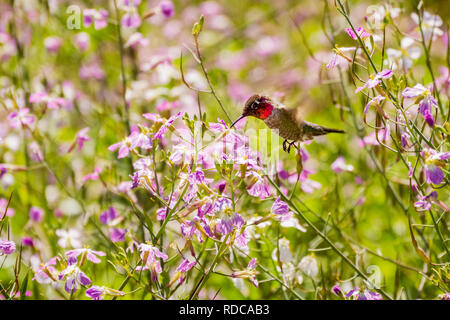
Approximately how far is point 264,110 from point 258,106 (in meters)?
0.02

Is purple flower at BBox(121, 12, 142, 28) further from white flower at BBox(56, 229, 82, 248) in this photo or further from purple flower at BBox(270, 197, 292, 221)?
purple flower at BBox(270, 197, 292, 221)

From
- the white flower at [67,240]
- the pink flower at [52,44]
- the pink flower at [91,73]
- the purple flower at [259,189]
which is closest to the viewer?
the purple flower at [259,189]

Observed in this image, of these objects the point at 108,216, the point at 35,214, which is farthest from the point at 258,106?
the point at 35,214

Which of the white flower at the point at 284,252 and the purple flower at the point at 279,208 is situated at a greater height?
the purple flower at the point at 279,208

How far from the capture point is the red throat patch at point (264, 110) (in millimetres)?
1296

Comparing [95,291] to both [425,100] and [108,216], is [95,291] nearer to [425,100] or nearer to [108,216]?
[108,216]

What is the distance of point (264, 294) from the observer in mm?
1740

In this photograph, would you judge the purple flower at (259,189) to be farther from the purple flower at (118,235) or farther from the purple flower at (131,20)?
the purple flower at (131,20)

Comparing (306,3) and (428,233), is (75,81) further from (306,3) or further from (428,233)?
(306,3)

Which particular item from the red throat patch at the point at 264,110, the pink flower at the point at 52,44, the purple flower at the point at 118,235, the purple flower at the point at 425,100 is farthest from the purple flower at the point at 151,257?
the pink flower at the point at 52,44

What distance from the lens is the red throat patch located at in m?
1.30

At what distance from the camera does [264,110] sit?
1.30m

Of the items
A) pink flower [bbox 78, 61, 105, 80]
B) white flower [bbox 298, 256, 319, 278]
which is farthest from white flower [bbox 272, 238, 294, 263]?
pink flower [bbox 78, 61, 105, 80]
